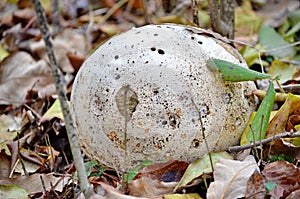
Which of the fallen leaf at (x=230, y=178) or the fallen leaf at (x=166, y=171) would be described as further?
the fallen leaf at (x=166, y=171)

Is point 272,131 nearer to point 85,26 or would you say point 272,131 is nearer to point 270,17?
point 270,17

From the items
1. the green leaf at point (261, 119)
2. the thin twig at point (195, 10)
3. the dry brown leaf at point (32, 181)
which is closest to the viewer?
the green leaf at point (261, 119)

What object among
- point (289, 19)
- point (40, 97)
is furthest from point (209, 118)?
point (289, 19)

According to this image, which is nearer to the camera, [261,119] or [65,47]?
[261,119]

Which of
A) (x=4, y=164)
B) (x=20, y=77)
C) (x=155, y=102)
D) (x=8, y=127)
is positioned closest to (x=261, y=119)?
(x=155, y=102)

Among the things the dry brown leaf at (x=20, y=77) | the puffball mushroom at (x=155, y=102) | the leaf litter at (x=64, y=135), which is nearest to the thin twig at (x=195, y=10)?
the leaf litter at (x=64, y=135)

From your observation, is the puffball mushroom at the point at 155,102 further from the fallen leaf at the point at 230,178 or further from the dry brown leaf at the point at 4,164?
the dry brown leaf at the point at 4,164

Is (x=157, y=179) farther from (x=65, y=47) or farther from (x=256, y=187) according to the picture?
(x=65, y=47)
